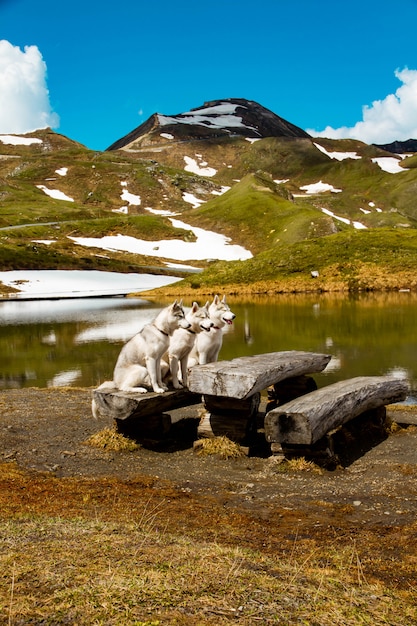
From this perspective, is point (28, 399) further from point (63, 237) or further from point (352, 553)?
point (63, 237)

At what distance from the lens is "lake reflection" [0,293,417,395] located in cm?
2303

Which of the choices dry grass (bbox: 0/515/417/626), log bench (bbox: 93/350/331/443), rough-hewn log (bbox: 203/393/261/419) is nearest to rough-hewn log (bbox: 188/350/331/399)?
log bench (bbox: 93/350/331/443)

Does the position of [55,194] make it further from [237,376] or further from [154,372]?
[237,376]

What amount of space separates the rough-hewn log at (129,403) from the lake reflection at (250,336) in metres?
8.66

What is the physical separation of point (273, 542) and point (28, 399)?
1297 cm

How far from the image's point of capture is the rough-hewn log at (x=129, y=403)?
11.5 meters

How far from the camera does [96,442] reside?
40.8ft

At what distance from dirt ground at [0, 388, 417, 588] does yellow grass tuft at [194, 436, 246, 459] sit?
165 millimetres

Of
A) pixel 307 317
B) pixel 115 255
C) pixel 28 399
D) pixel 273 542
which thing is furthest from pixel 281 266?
pixel 273 542

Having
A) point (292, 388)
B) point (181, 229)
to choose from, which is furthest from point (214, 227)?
point (292, 388)

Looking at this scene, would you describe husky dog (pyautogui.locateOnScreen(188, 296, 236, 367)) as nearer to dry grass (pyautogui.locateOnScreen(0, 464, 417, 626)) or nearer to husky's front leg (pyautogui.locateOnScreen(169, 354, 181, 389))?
husky's front leg (pyautogui.locateOnScreen(169, 354, 181, 389))

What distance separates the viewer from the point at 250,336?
103ft

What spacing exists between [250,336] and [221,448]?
65.2ft

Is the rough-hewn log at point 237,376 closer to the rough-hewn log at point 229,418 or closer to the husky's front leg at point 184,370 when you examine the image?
the rough-hewn log at point 229,418
